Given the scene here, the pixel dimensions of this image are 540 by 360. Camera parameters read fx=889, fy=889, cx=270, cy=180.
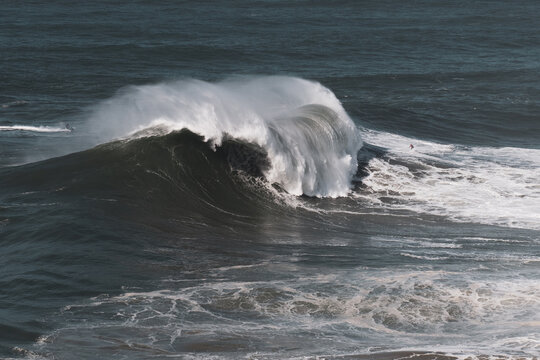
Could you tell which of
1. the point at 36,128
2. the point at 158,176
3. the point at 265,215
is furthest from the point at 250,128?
the point at 36,128

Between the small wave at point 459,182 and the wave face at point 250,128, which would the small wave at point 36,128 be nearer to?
the wave face at point 250,128

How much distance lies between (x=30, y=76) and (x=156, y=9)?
27.5m

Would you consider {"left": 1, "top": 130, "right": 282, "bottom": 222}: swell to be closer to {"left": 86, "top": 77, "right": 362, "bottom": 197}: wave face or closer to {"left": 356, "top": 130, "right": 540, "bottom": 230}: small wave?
{"left": 86, "top": 77, "right": 362, "bottom": 197}: wave face

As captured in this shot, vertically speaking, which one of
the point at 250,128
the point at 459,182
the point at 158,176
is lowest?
the point at 459,182

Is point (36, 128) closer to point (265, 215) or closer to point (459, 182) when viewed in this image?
point (265, 215)

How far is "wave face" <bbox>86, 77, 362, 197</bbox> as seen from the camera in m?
20.9

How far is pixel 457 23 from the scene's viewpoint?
5962 cm

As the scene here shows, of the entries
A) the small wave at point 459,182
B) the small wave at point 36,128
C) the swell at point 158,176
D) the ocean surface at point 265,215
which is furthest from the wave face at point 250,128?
the small wave at point 36,128

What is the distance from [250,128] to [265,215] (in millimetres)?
3227

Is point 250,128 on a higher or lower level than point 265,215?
higher

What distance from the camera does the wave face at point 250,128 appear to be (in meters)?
20.9

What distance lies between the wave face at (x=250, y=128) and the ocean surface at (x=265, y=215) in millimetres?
56

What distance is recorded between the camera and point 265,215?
18609 millimetres

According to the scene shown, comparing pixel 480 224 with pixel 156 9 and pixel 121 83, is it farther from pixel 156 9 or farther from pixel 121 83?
pixel 156 9
